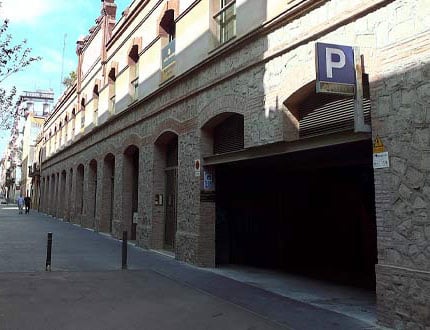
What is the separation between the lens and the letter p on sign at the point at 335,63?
6441 millimetres

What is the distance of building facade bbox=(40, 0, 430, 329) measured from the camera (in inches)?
239

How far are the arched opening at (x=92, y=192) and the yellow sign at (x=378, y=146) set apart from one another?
1927cm

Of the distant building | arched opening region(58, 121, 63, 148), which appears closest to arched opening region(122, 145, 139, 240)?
arched opening region(58, 121, 63, 148)

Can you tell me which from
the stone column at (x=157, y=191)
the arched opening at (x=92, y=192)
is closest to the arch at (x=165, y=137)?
the stone column at (x=157, y=191)

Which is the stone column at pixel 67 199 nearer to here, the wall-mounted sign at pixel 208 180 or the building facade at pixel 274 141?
the building facade at pixel 274 141

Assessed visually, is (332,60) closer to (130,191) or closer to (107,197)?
(130,191)

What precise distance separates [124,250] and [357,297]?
17.7 ft

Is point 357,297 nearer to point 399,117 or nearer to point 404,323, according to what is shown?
point 404,323

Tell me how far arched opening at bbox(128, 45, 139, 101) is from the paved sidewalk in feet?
26.8

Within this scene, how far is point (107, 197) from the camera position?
69.9ft

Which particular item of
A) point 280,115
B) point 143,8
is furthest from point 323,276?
point 143,8

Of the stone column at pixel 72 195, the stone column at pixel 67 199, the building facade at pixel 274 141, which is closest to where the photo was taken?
the building facade at pixel 274 141

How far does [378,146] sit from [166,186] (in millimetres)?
9243

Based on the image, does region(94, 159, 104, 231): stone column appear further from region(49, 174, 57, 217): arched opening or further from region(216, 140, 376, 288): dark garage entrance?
region(49, 174, 57, 217): arched opening
